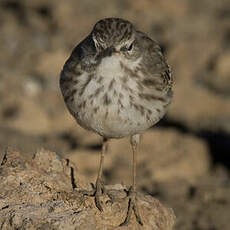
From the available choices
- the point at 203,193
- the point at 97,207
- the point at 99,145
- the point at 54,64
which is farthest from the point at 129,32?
the point at 54,64

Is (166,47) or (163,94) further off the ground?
(166,47)

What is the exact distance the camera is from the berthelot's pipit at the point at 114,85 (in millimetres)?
6945

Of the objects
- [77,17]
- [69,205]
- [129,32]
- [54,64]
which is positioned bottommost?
[69,205]

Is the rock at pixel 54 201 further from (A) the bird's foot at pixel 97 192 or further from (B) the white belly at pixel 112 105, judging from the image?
(B) the white belly at pixel 112 105

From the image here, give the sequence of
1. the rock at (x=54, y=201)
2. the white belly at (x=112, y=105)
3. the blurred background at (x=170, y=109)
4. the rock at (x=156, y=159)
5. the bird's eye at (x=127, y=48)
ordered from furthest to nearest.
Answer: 1. the rock at (x=156, y=159)
2. the blurred background at (x=170, y=109)
3. the bird's eye at (x=127, y=48)
4. the white belly at (x=112, y=105)
5. the rock at (x=54, y=201)

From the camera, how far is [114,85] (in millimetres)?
6961

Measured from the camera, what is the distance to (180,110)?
1333 centimetres

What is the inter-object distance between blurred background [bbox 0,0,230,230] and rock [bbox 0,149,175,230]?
1.37m

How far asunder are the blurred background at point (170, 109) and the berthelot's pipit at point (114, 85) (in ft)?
5.79

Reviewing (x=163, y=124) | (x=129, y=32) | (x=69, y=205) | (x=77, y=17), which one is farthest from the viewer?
(x=77, y=17)

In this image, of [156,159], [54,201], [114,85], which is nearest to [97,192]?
[54,201]

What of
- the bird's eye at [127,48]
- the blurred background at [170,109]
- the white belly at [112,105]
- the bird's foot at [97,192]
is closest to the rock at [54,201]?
the bird's foot at [97,192]

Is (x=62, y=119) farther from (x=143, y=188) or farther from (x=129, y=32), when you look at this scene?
(x=129, y=32)

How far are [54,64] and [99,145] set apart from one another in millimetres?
3503
